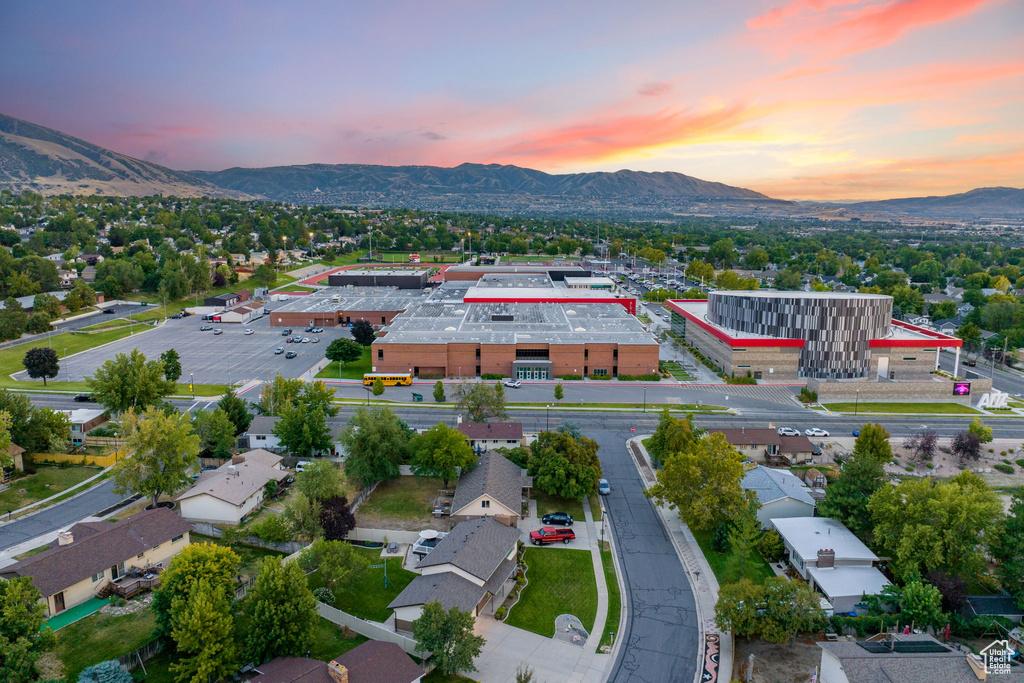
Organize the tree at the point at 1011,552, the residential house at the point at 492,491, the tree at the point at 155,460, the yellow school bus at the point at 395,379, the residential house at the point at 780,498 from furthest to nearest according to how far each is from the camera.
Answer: the yellow school bus at the point at 395,379 → the tree at the point at 155,460 → the residential house at the point at 780,498 → the residential house at the point at 492,491 → the tree at the point at 1011,552

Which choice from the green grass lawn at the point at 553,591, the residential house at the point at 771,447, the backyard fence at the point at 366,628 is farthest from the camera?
the residential house at the point at 771,447

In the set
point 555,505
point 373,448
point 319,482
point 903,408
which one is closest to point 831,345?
point 903,408

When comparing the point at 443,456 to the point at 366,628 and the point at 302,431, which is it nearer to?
the point at 302,431

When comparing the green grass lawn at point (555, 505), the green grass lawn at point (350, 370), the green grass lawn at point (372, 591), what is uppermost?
the green grass lawn at point (350, 370)

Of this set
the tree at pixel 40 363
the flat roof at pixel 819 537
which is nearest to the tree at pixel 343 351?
the tree at pixel 40 363

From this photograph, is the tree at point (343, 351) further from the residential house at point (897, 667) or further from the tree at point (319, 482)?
the residential house at point (897, 667)

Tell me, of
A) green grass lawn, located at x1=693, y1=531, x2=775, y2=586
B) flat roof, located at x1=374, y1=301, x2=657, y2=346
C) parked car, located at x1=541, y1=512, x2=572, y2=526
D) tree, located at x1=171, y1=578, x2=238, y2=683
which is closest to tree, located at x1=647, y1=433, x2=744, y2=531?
green grass lawn, located at x1=693, y1=531, x2=775, y2=586

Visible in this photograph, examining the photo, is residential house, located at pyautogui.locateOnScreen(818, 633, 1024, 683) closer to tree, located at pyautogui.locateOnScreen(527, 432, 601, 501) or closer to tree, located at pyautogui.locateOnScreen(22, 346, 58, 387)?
tree, located at pyautogui.locateOnScreen(527, 432, 601, 501)
